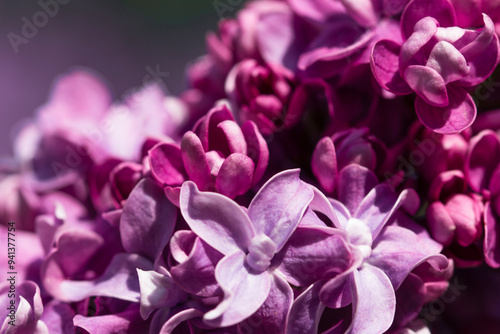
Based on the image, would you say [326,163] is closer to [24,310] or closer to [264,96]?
[264,96]

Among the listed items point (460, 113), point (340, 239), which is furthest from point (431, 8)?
point (340, 239)

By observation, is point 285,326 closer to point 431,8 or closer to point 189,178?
point 189,178

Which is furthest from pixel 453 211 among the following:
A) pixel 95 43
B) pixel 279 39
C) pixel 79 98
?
pixel 95 43

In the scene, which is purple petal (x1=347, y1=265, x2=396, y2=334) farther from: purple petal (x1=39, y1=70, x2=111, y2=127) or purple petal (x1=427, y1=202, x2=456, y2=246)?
purple petal (x1=39, y1=70, x2=111, y2=127)

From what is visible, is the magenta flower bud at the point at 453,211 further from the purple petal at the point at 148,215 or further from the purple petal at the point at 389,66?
the purple petal at the point at 148,215

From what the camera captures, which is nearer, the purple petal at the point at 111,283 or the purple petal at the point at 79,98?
the purple petal at the point at 111,283

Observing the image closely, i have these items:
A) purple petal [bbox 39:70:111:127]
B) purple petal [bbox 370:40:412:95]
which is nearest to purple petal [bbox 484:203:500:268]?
purple petal [bbox 370:40:412:95]

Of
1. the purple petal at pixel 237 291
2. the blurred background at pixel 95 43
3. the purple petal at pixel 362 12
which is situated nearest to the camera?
the purple petal at pixel 237 291

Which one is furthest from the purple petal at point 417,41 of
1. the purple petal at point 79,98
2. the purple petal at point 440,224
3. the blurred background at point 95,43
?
the blurred background at point 95,43
